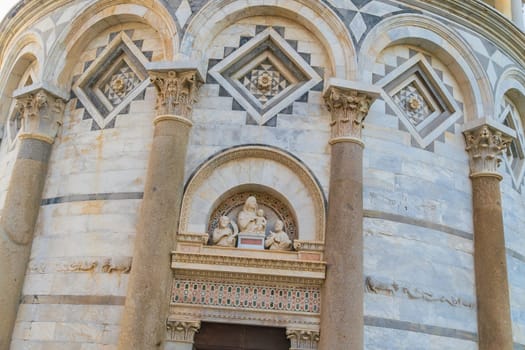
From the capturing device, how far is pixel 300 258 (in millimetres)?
8812

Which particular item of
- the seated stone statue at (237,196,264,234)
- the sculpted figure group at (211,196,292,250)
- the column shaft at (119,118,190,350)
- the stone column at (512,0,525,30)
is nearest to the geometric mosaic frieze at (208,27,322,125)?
the column shaft at (119,118,190,350)

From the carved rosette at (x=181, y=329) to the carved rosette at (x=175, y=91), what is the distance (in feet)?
10.1

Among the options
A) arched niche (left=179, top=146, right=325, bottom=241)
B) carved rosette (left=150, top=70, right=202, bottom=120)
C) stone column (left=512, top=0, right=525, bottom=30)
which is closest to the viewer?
arched niche (left=179, top=146, right=325, bottom=241)

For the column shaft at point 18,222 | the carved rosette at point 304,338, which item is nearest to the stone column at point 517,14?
the carved rosette at point 304,338

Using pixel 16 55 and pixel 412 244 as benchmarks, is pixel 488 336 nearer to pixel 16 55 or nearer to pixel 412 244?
pixel 412 244

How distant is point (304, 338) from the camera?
27.9 feet

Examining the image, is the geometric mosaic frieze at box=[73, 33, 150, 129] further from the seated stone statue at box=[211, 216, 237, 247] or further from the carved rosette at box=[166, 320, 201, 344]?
the carved rosette at box=[166, 320, 201, 344]

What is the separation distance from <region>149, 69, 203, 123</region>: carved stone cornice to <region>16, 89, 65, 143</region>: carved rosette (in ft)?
6.77

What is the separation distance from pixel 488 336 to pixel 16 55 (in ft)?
33.0

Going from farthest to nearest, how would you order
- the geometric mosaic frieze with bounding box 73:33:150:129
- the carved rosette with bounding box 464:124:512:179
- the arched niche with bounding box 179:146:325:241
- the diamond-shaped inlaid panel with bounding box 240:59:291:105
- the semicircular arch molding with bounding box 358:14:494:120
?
the semicircular arch molding with bounding box 358:14:494:120 → the carved rosette with bounding box 464:124:512:179 → the geometric mosaic frieze with bounding box 73:33:150:129 → the diamond-shaped inlaid panel with bounding box 240:59:291:105 → the arched niche with bounding box 179:146:325:241

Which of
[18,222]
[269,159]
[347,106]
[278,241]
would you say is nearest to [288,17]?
[347,106]

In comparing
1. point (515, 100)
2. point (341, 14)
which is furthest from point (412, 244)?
point (515, 100)

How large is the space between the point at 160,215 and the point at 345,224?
2659 mm

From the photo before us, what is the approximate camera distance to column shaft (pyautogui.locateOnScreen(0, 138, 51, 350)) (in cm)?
927
